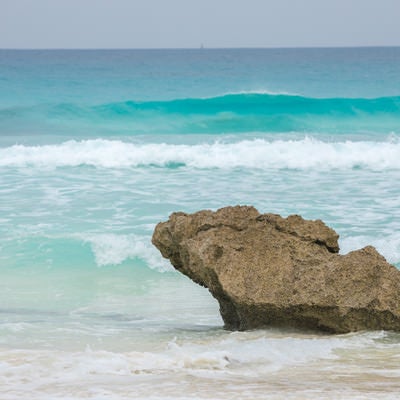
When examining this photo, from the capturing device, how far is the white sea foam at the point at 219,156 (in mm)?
14551

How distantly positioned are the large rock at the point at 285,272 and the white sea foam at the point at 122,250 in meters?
2.70

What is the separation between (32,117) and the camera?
24938mm

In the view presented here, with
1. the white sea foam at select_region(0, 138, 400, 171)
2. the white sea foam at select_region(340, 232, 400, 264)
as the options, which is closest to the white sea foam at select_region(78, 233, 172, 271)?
the white sea foam at select_region(340, 232, 400, 264)

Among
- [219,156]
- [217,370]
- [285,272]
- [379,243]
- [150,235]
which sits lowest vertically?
[217,370]

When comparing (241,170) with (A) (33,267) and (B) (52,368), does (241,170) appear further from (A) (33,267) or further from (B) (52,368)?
(B) (52,368)

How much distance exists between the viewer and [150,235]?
8.59m

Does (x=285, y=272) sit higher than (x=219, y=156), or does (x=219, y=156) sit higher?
(x=219, y=156)

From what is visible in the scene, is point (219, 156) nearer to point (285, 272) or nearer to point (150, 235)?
point (150, 235)

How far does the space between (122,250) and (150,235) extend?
669mm

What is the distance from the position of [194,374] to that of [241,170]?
404 inches

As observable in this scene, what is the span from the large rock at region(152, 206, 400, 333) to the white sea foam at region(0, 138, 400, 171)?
30.9 feet

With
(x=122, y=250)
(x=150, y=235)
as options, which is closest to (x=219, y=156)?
(x=150, y=235)

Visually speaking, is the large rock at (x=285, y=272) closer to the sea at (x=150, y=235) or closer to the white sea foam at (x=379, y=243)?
the sea at (x=150, y=235)

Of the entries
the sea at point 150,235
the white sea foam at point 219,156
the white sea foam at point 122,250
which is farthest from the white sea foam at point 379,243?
the white sea foam at point 219,156
